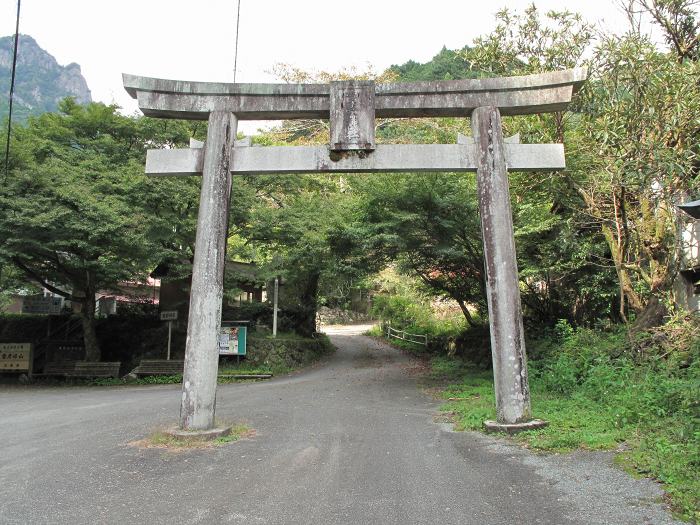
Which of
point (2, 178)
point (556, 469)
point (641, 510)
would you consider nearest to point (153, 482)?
point (556, 469)

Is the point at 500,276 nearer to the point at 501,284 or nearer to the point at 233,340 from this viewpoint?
the point at 501,284

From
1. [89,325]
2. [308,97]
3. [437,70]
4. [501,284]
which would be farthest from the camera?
[437,70]

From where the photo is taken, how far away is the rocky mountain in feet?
359

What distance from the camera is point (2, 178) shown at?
543 inches

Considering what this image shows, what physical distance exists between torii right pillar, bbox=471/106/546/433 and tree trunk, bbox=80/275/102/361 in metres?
14.1

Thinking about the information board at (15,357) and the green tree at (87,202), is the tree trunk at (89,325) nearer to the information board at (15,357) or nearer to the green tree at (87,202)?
the green tree at (87,202)

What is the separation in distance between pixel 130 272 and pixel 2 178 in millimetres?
4363

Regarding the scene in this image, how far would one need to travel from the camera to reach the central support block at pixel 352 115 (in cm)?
773

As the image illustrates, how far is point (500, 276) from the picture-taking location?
24.4 feet

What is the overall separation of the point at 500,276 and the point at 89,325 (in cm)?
1584

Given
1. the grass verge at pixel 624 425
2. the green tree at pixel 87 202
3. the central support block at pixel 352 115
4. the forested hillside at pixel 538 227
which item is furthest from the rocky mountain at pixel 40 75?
the grass verge at pixel 624 425

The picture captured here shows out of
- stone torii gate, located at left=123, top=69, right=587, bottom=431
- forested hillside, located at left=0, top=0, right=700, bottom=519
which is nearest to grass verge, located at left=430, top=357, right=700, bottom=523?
forested hillside, located at left=0, top=0, right=700, bottom=519

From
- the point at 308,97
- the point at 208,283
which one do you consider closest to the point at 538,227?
the point at 308,97

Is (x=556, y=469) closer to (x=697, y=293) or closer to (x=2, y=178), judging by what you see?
(x=697, y=293)
